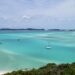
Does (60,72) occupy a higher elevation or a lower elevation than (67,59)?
lower

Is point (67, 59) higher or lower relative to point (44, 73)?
higher

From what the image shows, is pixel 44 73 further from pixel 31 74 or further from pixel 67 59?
pixel 67 59

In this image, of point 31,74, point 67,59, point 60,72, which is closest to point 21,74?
point 31,74

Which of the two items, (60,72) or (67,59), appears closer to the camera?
(60,72)

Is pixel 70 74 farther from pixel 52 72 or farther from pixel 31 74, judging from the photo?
pixel 31 74

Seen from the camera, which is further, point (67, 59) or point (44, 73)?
point (67, 59)

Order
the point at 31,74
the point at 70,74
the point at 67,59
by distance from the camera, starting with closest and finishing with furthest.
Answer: the point at 70,74
the point at 31,74
the point at 67,59

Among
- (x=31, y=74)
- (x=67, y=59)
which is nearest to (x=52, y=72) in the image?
(x=31, y=74)

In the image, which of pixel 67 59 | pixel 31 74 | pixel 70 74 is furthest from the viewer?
pixel 67 59
